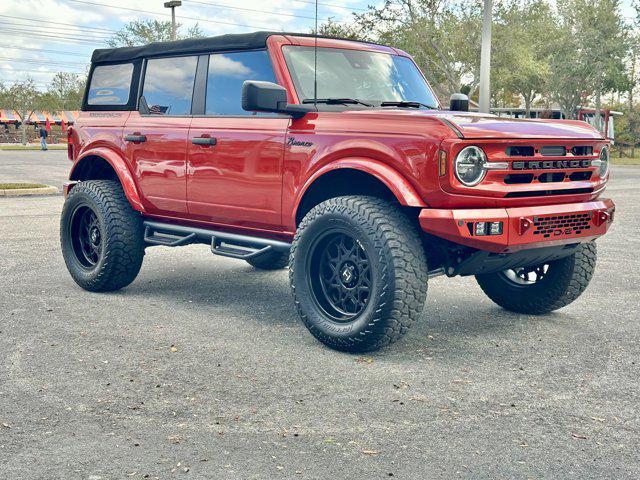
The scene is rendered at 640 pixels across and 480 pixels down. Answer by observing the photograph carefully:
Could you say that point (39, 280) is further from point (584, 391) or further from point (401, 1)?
point (401, 1)

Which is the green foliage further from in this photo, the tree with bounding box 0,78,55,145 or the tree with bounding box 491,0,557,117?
the tree with bounding box 0,78,55,145

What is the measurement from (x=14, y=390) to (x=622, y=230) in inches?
372

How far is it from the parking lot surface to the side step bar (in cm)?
50

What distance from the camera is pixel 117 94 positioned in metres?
7.25

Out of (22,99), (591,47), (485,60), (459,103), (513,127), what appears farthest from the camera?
(22,99)

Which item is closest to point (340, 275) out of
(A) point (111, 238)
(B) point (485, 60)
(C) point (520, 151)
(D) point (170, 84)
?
(C) point (520, 151)

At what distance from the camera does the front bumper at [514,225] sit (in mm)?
4750

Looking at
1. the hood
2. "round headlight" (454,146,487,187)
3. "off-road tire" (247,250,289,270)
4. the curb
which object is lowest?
"off-road tire" (247,250,289,270)

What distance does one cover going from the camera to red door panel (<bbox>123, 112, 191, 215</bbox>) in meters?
6.43

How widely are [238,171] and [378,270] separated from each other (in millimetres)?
1523

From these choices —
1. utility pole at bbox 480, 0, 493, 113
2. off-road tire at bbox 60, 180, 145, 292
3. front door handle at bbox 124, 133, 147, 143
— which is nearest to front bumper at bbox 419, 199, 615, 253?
front door handle at bbox 124, 133, 147, 143

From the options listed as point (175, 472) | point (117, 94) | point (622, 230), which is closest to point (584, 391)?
point (175, 472)

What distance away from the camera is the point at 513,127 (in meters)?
5.05

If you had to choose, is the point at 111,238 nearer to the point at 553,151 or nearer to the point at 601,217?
the point at 553,151
